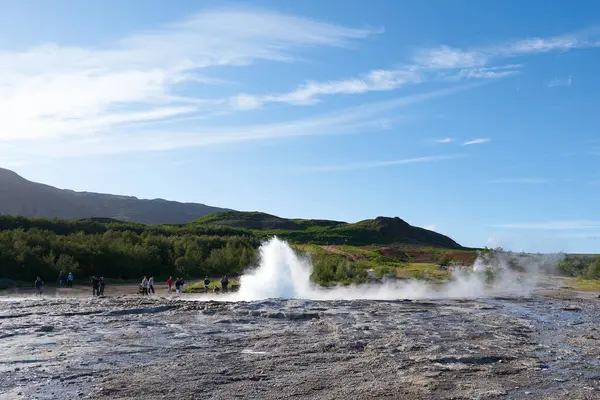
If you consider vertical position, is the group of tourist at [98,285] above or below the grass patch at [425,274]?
below

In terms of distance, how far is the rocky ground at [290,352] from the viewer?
13.4 metres

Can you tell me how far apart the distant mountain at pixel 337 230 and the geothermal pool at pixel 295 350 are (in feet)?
251

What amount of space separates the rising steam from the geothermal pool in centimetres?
654

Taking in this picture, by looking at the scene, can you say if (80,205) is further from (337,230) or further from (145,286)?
(145,286)

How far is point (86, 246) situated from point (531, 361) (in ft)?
143

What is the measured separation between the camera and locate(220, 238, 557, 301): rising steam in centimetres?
3866

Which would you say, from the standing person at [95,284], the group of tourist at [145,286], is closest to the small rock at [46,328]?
the group of tourist at [145,286]

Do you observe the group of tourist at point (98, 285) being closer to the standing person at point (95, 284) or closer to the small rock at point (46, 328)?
the standing person at point (95, 284)

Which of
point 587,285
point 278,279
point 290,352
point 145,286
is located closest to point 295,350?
point 290,352

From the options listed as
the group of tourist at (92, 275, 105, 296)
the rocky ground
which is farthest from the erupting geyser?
the rocky ground

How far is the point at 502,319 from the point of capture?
2662cm

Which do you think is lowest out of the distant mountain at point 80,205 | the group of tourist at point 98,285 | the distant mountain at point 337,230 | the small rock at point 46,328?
the small rock at point 46,328

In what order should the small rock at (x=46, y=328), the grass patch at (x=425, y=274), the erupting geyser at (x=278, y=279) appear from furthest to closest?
the grass patch at (x=425, y=274)
the erupting geyser at (x=278, y=279)
the small rock at (x=46, y=328)

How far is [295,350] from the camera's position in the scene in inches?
712
